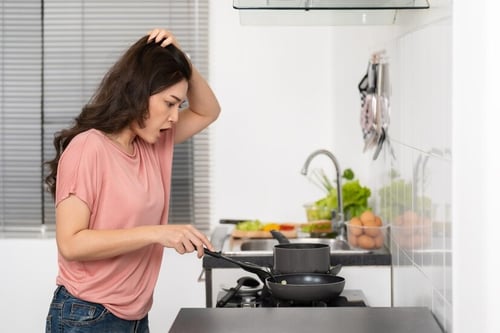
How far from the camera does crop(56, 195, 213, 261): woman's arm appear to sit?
1996 mm

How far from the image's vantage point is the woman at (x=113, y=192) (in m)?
2.07

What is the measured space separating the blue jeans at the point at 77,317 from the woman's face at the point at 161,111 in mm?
444

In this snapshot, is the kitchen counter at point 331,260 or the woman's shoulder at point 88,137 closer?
the woman's shoulder at point 88,137

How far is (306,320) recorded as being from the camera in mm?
1972

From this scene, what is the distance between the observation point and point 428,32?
2.09 meters

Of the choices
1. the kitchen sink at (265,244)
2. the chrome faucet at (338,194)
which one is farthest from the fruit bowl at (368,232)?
the chrome faucet at (338,194)

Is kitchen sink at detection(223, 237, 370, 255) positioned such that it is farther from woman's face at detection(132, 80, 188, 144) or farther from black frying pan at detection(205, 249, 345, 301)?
woman's face at detection(132, 80, 188, 144)

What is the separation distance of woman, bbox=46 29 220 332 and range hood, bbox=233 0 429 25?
0.27 metres

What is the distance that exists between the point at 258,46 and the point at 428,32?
6.52 ft

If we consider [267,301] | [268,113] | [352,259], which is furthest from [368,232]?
[268,113]
